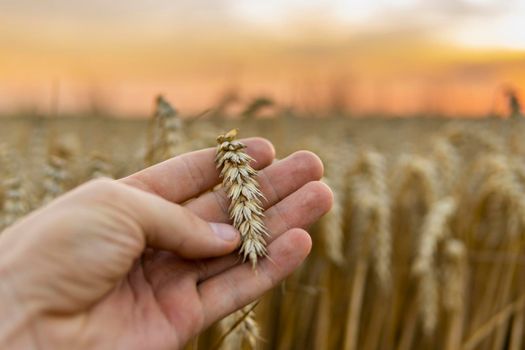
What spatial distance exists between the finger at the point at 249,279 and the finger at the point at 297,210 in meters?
0.05

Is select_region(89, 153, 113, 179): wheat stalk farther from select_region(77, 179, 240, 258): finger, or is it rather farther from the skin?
select_region(77, 179, 240, 258): finger

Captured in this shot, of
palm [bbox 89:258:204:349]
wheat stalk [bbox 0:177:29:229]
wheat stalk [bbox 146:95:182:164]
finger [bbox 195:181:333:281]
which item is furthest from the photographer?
wheat stalk [bbox 0:177:29:229]

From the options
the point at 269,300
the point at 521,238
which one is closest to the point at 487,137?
the point at 521,238

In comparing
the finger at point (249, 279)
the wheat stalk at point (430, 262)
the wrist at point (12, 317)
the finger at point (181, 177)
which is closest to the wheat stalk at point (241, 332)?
the finger at point (249, 279)

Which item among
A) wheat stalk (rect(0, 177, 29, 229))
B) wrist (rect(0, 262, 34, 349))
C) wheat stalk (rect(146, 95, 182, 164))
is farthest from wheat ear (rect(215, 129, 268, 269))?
wheat stalk (rect(0, 177, 29, 229))

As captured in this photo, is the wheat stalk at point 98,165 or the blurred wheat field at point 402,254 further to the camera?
the blurred wheat field at point 402,254

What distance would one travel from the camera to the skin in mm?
1343

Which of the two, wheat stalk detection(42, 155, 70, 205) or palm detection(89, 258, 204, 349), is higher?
wheat stalk detection(42, 155, 70, 205)

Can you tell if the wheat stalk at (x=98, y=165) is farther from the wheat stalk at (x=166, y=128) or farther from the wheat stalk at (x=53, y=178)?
the wheat stalk at (x=166, y=128)

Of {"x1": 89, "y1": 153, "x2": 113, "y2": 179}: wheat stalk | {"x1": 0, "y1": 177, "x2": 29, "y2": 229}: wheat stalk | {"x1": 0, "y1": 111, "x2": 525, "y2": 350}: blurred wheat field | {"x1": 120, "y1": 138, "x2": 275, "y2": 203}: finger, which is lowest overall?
{"x1": 0, "y1": 111, "x2": 525, "y2": 350}: blurred wheat field

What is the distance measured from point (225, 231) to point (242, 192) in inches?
5.3

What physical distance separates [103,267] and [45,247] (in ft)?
0.41

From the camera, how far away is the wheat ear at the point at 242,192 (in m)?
1.51

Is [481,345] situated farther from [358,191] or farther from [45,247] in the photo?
[45,247]
